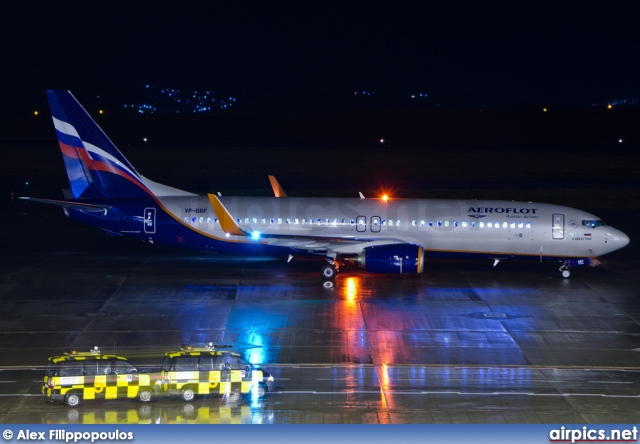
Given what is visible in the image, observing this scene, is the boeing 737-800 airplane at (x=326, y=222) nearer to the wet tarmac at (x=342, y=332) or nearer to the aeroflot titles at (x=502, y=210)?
the aeroflot titles at (x=502, y=210)

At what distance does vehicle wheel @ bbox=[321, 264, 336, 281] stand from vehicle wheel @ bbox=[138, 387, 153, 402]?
18547mm

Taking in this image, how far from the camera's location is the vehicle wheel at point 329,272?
4225 centimetres

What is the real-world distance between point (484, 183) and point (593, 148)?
44556 mm

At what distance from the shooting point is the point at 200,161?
9969 centimetres

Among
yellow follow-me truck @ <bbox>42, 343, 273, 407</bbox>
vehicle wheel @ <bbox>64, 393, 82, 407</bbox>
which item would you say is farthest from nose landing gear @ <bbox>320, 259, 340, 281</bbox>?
vehicle wheel @ <bbox>64, 393, 82, 407</bbox>

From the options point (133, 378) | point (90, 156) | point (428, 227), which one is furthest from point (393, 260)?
point (133, 378)

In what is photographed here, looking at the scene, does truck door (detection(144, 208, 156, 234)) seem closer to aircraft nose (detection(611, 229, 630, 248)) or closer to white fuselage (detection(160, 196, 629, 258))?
white fuselage (detection(160, 196, 629, 258))

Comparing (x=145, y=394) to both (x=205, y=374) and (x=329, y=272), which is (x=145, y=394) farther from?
(x=329, y=272)

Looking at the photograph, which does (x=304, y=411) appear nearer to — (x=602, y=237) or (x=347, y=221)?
(x=347, y=221)

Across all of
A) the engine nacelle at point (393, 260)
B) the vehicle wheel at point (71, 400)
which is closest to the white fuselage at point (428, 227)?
the engine nacelle at point (393, 260)

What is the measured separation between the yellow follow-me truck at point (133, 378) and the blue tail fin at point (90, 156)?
20.9 meters

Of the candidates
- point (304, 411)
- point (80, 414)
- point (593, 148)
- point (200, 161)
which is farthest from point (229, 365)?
point (593, 148)

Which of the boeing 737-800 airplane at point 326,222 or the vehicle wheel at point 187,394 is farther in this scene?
the boeing 737-800 airplane at point 326,222

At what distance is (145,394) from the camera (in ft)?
80.4
